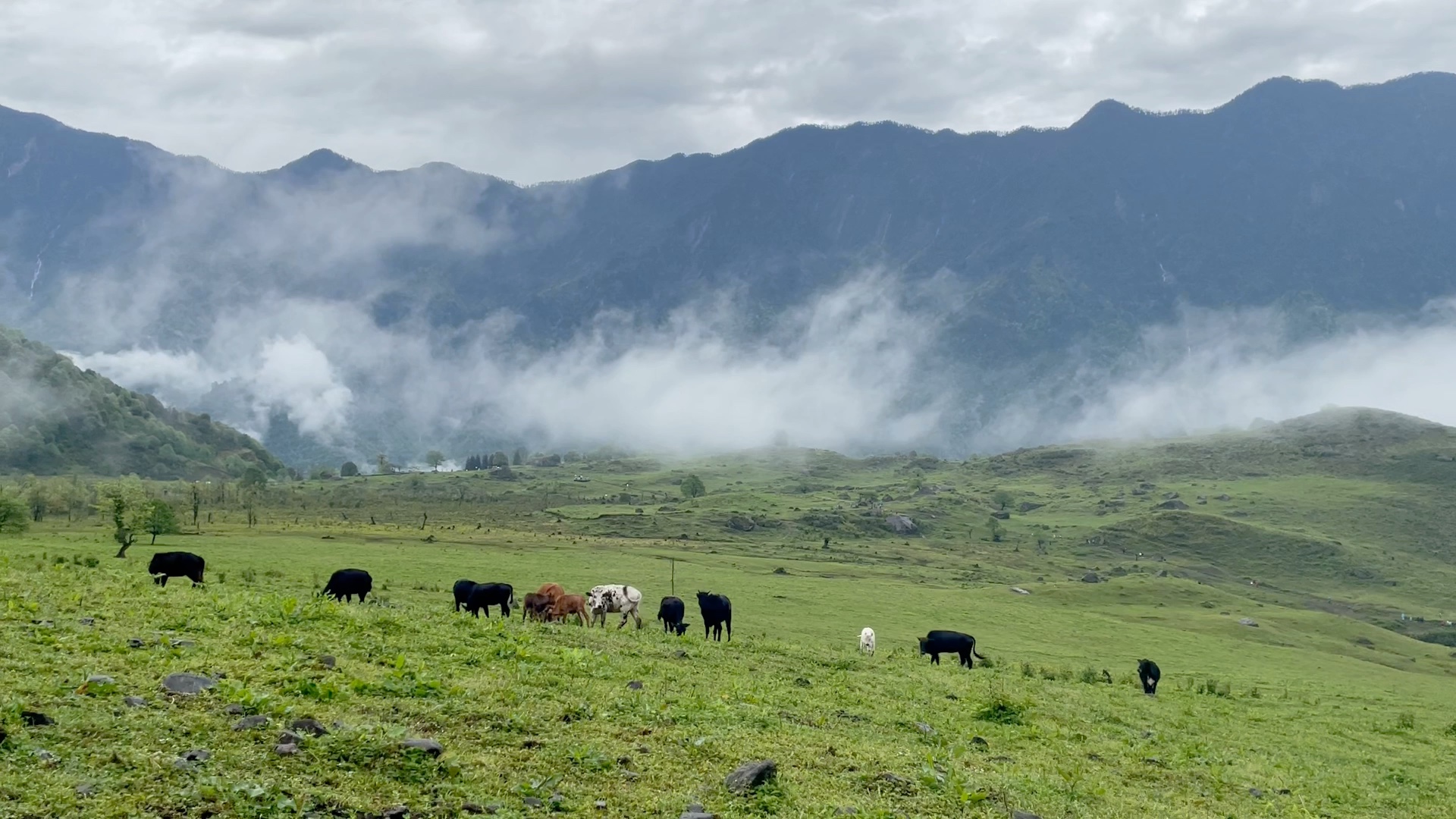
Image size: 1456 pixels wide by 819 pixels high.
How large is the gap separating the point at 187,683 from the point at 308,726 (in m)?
2.85

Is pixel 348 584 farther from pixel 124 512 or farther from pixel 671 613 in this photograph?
pixel 124 512

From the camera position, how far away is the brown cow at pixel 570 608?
1484 inches

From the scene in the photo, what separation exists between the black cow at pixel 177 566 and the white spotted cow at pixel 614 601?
45.4 ft

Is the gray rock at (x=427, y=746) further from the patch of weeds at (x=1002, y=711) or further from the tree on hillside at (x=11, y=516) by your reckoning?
the tree on hillside at (x=11, y=516)

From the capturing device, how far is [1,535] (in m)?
79.1

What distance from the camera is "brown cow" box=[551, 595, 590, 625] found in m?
37.7

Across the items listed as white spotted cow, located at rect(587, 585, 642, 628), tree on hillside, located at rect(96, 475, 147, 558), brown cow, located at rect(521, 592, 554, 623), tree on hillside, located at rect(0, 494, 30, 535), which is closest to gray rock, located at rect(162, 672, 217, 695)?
brown cow, located at rect(521, 592, 554, 623)

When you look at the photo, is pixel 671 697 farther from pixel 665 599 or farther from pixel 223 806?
pixel 665 599

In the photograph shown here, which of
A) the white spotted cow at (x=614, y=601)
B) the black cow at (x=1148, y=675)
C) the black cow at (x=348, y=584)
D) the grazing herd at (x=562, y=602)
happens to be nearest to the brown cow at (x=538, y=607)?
the grazing herd at (x=562, y=602)

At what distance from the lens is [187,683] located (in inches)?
658

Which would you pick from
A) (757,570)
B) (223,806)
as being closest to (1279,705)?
(223,806)

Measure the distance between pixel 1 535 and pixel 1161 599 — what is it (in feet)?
366

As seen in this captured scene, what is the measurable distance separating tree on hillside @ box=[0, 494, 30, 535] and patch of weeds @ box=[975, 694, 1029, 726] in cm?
7931

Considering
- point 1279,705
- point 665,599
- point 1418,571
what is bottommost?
point 1418,571
